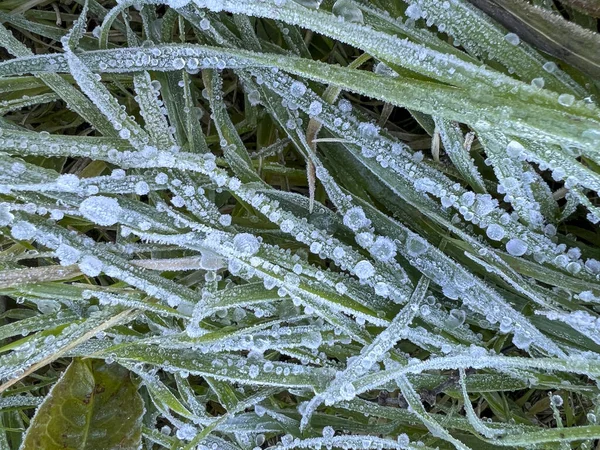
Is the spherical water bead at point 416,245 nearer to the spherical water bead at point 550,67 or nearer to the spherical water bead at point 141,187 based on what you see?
the spherical water bead at point 550,67

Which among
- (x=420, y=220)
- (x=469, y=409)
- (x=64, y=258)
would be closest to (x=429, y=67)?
(x=420, y=220)

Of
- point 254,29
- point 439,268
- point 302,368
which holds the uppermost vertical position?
point 254,29

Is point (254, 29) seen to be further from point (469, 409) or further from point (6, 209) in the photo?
point (469, 409)

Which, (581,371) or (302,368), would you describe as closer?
(581,371)

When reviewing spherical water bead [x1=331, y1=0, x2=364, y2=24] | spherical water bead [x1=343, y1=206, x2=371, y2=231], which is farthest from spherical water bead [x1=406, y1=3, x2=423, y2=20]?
spherical water bead [x1=343, y1=206, x2=371, y2=231]

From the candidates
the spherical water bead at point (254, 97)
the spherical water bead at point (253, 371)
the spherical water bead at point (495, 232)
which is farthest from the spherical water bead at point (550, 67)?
the spherical water bead at point (253, 371)

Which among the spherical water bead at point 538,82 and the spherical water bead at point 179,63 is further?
the spherical water bead at point 179,63
